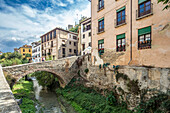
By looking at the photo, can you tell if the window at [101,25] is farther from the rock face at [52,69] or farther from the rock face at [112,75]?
the rock face at [52,69]

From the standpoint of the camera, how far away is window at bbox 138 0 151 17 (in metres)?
6.97

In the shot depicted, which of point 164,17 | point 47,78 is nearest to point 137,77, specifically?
point 164,17

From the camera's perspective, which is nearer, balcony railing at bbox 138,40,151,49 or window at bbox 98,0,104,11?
balcony railing at bbox 138,40,151,49

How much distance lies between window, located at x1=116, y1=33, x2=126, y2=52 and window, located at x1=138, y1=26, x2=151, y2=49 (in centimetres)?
140

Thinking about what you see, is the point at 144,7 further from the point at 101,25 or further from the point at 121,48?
the point at 101,25

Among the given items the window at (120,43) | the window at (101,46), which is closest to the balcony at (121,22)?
the window at (120,43)

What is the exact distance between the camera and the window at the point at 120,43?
8.59 m

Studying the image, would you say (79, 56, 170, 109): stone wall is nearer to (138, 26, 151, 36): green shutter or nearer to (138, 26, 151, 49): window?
(138, 26, 151, 49): window

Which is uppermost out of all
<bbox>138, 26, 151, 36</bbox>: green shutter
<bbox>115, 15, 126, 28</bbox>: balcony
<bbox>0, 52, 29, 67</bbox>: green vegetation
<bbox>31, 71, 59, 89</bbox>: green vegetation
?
<bbox>115, 15, 126, 28</bbox>: balcony

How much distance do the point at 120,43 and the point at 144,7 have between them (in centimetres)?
339

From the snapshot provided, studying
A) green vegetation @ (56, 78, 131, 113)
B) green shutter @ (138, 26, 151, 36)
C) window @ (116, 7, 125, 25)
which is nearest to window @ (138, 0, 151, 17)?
green shutter @ (138, 26, 151, 36)

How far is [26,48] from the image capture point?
1788 inches

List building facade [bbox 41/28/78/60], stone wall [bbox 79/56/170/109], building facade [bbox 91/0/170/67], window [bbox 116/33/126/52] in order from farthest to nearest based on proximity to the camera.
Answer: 1. building facade [bbox 41/28/78/60]
2. window [bbox 116/33/126/52]
3. building facade [bbox 91/0/170/67]
4. stone wall [bbox 79/56/170/109]

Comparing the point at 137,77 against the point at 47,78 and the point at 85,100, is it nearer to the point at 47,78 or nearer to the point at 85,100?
the point at 85,100
